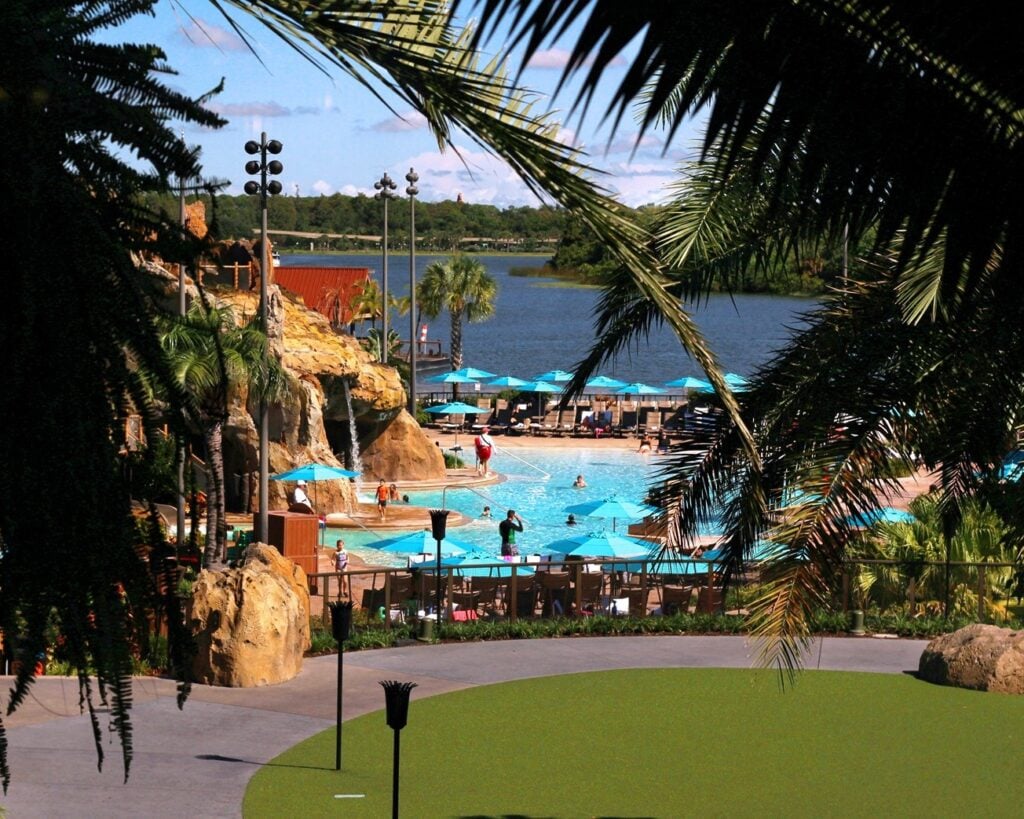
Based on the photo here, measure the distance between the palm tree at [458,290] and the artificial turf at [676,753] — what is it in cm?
5294

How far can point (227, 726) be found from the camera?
17.4m

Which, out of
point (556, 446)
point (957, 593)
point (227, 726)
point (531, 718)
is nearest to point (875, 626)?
point (957, 593)

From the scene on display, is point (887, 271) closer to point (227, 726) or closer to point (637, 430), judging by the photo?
point (227, 726)

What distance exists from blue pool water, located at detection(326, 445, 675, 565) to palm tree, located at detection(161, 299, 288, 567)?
4.52 m

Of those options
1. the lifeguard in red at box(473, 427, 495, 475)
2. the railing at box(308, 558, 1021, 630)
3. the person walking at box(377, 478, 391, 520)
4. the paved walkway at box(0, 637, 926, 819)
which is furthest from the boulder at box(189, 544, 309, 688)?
the lifeguard in red at box(473, 427, 495, 475)

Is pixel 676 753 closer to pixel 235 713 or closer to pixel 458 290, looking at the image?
pixel 235 713

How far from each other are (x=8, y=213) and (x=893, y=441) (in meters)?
7.92

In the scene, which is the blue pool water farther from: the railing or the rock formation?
the railing

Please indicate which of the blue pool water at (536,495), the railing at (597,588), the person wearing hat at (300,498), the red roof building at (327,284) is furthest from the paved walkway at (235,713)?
the red roof building at (327,284)

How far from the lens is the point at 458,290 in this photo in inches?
2884

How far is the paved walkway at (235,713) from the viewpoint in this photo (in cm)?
1448

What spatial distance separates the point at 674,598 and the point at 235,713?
376 inches

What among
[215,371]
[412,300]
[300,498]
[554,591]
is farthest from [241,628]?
[412,300]

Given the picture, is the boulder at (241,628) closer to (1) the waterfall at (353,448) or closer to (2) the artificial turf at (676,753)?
(2) the artificial turf at (676,753)
